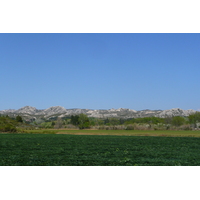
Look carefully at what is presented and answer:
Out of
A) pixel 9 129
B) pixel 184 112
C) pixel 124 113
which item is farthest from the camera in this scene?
pixel 124 113

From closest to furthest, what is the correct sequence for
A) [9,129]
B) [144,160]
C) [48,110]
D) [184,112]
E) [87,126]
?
[144,160] → [9,129] → [87,126] → [184,112] → [48,110]

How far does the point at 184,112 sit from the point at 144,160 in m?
138

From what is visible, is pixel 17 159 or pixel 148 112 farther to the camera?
pixel 148 112

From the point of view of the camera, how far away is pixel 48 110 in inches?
7077

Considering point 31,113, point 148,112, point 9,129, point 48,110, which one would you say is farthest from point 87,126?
point 48,110

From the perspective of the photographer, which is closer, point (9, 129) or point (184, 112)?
point (9, 129)

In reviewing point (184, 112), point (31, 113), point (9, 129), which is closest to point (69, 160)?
point (9, 129)

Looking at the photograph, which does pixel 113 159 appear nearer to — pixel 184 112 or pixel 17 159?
pixel 17 159

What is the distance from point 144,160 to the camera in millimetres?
16750

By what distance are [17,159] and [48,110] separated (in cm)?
16558

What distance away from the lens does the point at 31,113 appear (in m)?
164

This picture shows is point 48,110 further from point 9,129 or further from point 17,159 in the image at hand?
point 17,159
